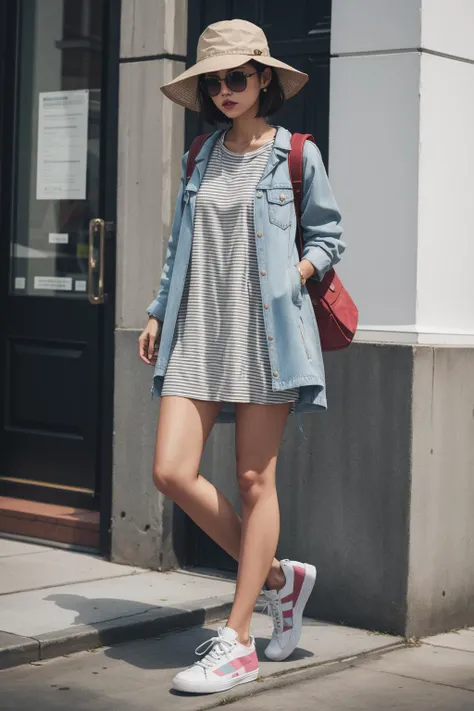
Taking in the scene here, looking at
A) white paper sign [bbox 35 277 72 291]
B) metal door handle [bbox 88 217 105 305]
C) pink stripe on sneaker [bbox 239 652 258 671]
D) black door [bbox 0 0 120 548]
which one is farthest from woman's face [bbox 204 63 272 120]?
white paper sign [bbox 35 277 72 291]

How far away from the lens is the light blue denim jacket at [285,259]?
468 centimetres

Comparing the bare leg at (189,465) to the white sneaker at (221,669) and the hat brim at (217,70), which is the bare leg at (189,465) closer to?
the white sneaker at (221,669)

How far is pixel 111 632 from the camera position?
208 inches

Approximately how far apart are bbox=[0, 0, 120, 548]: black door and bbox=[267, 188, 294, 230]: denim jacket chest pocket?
2215 mm

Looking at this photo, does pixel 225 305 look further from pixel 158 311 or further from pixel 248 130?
pixel 248 130

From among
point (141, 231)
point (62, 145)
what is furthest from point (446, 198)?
point (62, 145)

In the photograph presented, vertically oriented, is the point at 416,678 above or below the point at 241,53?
below

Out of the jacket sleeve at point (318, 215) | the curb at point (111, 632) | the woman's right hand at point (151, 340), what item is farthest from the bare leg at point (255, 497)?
the curb at point (111, 632)

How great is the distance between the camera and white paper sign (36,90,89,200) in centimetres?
725

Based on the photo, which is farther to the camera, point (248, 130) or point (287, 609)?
point (287, 609)

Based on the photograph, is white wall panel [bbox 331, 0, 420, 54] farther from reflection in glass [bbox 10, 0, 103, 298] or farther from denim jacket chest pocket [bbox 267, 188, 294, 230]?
reflection in glass [bbox 10, 0, 103, 298]

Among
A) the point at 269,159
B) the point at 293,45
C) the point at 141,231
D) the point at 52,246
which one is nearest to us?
the point at 269,159

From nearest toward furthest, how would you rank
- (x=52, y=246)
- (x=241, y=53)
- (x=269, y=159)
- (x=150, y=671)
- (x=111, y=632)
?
(x=241, y=53)
(x=269, y=159)
(x=150, y=671)
(x=111, y=632)
(x=52, y=246)

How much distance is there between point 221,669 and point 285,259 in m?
1.38
